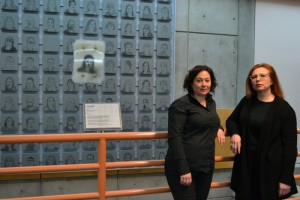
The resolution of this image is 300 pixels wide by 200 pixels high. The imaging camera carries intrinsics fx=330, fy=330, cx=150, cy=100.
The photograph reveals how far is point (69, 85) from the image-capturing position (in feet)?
16.8

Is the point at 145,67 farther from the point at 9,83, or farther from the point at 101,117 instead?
the point at 9,83

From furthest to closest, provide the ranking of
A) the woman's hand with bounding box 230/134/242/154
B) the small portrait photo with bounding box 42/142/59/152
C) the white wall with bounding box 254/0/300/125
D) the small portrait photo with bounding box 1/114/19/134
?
the white wall with bounding box 254/0/300/125 → the small portrait photo with bounding box 42/142/59/152 → the small portrait photo with bounding box 1/114/19/134 → the woman's hand with bounding box 230/134/242/154

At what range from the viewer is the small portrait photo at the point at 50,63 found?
4984mm

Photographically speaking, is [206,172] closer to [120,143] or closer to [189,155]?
[189,155]

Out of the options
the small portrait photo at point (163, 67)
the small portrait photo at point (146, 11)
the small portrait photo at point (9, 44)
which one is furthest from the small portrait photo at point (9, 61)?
the small portrait photo at point (163, 67)

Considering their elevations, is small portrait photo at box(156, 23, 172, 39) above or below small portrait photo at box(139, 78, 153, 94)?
above

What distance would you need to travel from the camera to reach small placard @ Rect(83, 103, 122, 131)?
4.09 m

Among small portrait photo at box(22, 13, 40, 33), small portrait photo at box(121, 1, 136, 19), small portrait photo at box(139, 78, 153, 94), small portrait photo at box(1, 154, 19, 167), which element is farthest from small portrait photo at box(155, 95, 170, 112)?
small portrait photo at box(1, 154, 19, 167)

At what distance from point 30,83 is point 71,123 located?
0.86m

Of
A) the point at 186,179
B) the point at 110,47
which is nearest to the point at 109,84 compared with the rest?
the point at 110,47

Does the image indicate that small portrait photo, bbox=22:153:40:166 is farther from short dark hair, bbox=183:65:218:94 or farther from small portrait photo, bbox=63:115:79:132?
short dark hair, bbox=183:65:218:94

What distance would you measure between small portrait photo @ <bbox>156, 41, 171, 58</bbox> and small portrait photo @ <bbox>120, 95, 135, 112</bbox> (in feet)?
2.81

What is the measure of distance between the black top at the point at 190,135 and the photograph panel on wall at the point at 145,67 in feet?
8.88

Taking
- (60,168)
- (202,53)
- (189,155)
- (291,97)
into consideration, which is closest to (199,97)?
(189,155)
